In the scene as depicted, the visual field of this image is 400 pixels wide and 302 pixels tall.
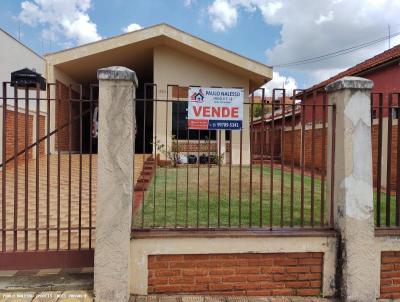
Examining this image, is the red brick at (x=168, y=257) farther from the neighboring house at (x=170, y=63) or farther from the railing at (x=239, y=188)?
the neighboring house at (x=170, y=63)

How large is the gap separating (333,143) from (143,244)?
2.34 metres

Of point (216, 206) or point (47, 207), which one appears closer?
point (47, 207)

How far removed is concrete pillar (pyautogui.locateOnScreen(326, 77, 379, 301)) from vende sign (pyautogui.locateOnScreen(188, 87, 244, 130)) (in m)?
1.12

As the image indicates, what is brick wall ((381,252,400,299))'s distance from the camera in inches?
154

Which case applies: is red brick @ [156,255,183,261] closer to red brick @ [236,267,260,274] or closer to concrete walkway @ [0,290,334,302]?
concrete walkway @ [0,290,334,302]

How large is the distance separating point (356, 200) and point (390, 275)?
36.8 inches

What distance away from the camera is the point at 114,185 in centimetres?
364

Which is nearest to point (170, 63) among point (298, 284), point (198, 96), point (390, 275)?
point (198, 96)

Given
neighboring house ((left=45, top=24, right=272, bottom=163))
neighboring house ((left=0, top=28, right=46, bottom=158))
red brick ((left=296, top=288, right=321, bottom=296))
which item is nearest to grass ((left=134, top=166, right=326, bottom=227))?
red brick ((left=296, top=288, right=321, bottom=296))

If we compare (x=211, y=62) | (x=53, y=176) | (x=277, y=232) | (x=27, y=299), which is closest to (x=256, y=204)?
(x=277, y=232)

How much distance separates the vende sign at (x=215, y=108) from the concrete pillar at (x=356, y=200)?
1.12m

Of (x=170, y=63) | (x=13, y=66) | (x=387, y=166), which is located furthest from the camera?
(x=170, y=63)

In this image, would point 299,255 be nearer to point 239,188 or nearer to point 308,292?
point 308,292

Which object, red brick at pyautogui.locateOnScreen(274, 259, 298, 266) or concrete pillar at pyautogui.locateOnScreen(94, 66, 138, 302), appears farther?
red brick at pyautogui.locateOnScreen(274, 259, 298, 266)
